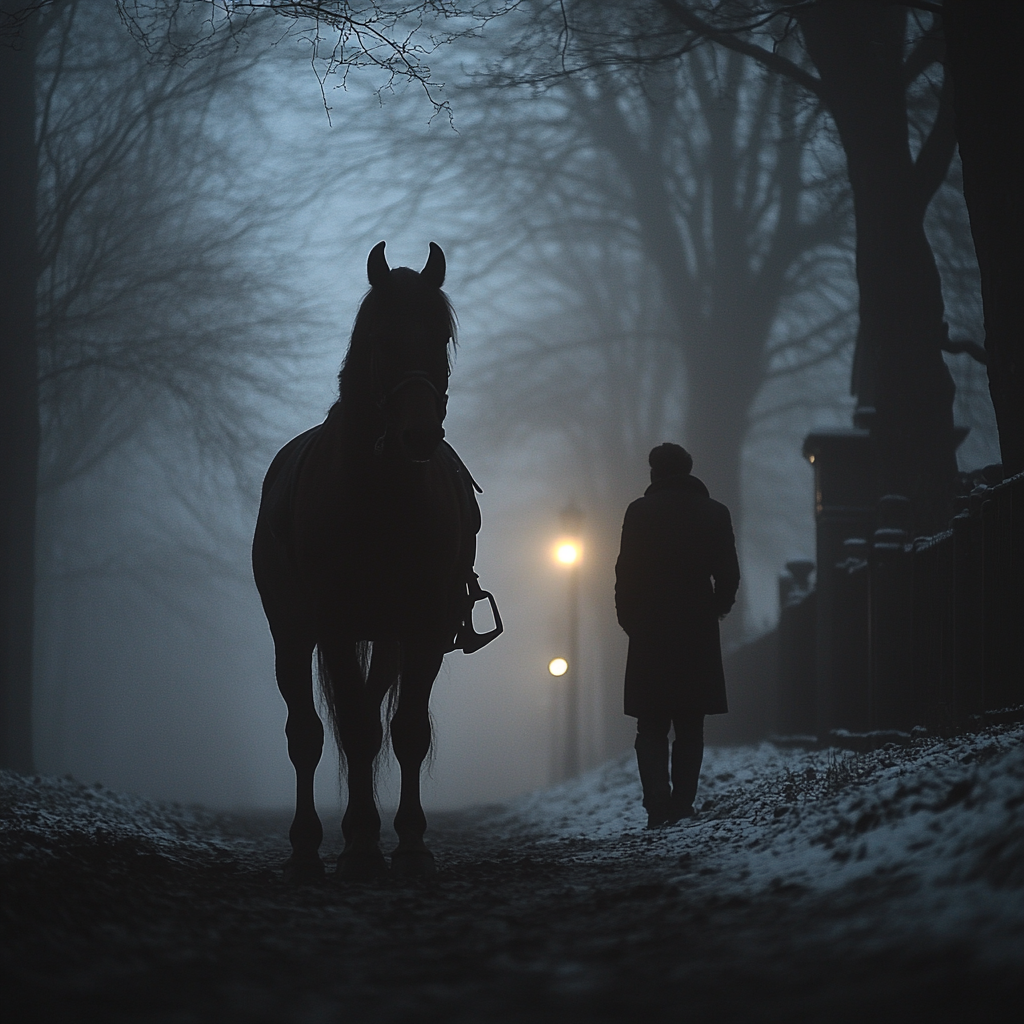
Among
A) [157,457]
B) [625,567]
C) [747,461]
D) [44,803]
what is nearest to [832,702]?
[625,567]

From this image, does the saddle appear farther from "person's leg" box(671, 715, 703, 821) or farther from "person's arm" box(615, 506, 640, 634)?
"person's leg" box(671, 715, 703, 821)

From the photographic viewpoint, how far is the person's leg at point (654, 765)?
7.56m

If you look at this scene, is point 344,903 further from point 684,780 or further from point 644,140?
point 644,140

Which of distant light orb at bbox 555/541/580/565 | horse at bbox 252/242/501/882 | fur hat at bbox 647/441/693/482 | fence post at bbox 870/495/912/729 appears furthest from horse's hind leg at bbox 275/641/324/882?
distant light orb at bbox 555/541/580/565

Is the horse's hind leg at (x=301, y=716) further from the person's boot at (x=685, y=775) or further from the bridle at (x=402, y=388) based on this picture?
the person's boot at (x=685, y=775)

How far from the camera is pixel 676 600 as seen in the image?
7754 mm

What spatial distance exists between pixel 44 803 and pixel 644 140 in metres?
19.2

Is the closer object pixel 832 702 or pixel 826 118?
pixel 832 702

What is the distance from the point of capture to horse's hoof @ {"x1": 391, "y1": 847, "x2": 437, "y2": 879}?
215 inches

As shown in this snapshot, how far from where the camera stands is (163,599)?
28.5 metres

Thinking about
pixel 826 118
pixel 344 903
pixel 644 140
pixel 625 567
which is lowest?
pixel 344 903

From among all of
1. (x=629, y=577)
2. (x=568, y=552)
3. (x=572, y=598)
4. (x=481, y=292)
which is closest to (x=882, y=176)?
(x=629, y=577)

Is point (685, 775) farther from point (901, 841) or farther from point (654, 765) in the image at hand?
point (901, 841)

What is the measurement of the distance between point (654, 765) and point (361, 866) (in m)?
2.60
